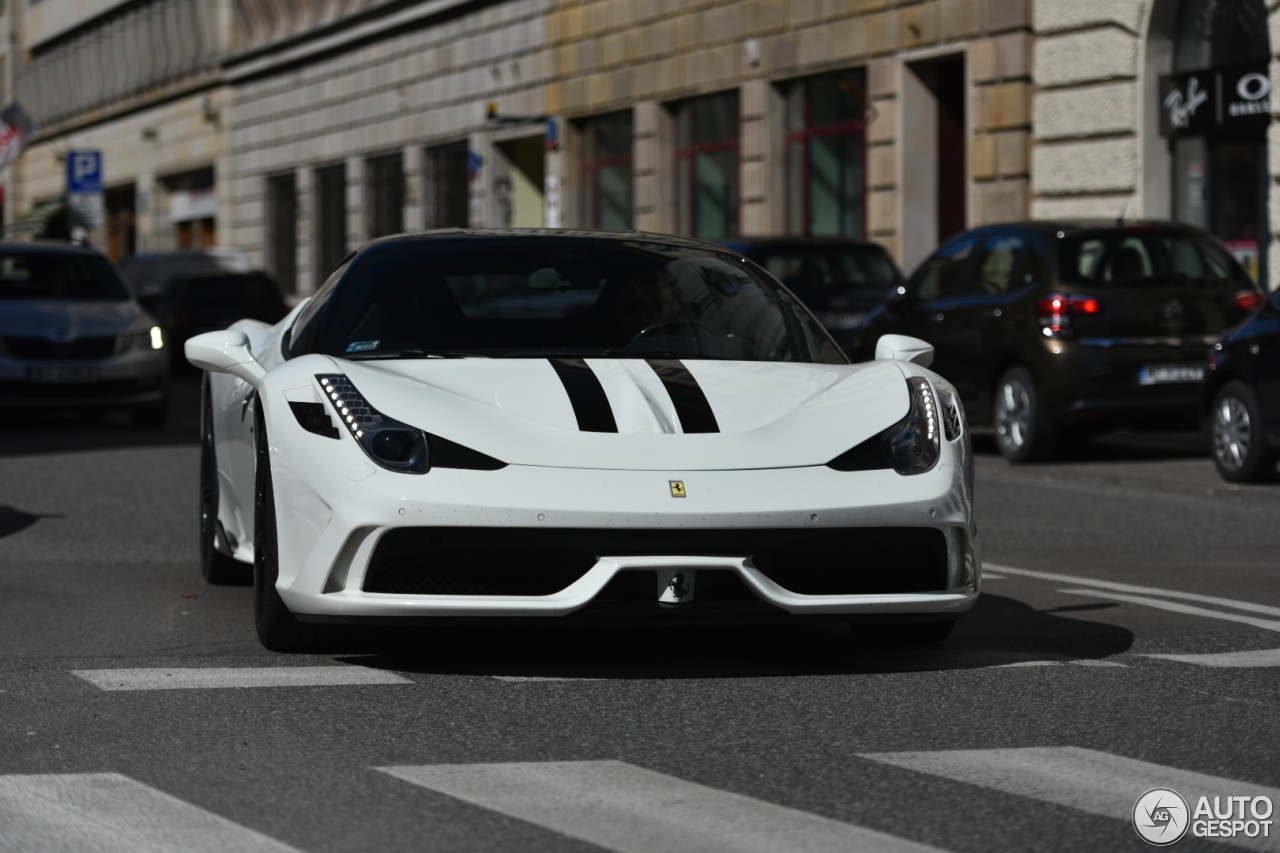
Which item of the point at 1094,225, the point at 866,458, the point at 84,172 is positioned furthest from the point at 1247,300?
the point at 84,172

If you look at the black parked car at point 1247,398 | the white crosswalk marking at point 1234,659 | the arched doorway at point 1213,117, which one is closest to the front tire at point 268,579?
the white crosswalk marking at point 1234,659

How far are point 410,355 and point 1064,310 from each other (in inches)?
338

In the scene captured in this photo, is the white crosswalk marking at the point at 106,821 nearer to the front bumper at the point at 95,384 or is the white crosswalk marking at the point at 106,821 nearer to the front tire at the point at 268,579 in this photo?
the front tire at the point at 268,579

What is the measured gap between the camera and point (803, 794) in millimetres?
4375

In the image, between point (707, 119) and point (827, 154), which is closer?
point (827, 154)

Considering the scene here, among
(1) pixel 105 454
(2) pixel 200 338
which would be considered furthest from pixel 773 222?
(2) pixel 200 338

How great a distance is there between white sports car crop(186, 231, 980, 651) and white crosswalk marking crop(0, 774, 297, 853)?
1238 millimetres

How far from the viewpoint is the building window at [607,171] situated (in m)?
31.7

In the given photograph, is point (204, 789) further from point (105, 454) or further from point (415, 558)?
point (105, 454)

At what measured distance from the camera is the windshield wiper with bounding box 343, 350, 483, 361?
619 centimetres

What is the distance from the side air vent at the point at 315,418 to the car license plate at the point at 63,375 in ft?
39.6

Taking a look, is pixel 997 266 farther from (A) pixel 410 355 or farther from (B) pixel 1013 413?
(A) pixel 410 355

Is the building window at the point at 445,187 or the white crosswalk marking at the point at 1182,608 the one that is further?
the building window at the point at 445,187

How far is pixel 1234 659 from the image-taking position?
20.4 feet
